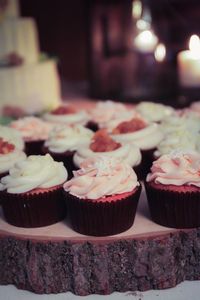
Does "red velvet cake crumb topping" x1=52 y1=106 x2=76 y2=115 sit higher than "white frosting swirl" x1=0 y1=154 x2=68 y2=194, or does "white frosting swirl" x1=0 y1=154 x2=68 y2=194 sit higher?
"white frosting swirl" x1=0 y1=154 x2=68 y2=194

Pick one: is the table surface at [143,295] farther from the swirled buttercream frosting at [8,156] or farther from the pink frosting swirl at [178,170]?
the swirled buttercream frosting at [8,156]

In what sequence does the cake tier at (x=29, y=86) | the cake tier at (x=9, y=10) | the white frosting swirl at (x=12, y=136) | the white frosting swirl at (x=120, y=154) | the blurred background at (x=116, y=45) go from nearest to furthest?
1. the white frosting swirl at (x=120, y=154)
2. the white frosting swirl at (x=12, y=136)
3. the cake tier at (x=29, y=86)
4. the cake tier at (x=9, y=10)
5. the blurred background at (x=116, y=45)

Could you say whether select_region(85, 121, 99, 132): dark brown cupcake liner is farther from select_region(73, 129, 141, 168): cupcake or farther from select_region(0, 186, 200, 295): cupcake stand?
select_region(0, 186, 200, 295): cupcake stand

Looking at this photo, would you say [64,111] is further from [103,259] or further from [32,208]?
[103,259]

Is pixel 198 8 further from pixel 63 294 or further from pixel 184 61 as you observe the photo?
pixel 63 294


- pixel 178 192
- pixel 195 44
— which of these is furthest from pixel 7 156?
pixel 195 44

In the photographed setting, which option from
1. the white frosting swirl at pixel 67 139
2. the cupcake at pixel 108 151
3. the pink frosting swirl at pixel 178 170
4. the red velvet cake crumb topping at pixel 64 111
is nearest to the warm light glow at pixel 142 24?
the red velvet cake crumb topping at pixel 64 111

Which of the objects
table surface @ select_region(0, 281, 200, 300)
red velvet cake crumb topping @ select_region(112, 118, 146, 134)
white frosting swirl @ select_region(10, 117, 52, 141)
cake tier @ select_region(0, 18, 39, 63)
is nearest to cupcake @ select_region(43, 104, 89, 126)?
white frosting swirl @ select_region(10, 117, 52, 141)
